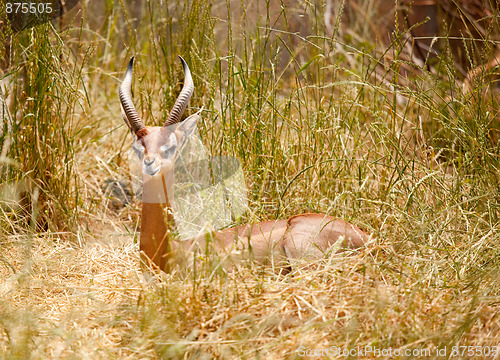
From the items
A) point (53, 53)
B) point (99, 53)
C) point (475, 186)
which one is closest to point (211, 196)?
point (53, 53)

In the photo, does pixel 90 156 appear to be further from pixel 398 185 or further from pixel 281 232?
pixel 398 185

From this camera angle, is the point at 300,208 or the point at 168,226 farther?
the point at 300,208

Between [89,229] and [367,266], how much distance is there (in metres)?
2.21

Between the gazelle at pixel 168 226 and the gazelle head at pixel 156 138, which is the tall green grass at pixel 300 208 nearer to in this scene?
the gazelle at pixel 168 226

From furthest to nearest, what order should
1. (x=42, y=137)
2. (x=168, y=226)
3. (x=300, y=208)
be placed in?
(x=42, y=137), (x=300, y=208), (x=168, y=226)

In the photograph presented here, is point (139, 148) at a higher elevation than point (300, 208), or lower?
higher

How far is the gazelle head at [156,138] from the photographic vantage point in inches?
123

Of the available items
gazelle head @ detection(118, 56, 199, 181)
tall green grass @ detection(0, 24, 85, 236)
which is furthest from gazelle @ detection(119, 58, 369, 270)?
tall green grass @ detection(0, 24, 85, 236)

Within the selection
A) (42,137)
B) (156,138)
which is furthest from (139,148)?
(42,137)

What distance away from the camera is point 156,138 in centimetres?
322

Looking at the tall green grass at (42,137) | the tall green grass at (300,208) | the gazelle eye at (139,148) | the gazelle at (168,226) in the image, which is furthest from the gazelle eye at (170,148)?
the tall green grass at (42,137)

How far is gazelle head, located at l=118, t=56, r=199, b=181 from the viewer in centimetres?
313

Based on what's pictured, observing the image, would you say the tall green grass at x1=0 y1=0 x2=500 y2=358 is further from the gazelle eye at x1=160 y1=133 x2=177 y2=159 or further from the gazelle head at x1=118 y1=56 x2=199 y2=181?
the gazelle eye at x1=160 y1=133 x2=177 y2=159

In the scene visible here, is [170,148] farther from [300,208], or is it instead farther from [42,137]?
[42,137]
